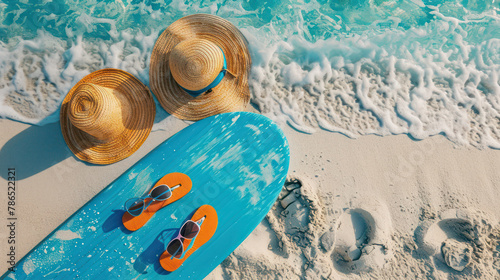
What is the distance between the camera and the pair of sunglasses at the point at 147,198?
126 inches

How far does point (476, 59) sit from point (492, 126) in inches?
40.0

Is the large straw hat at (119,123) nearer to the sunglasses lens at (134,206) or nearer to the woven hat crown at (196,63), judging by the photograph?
the sunglasses lens at (134,206)

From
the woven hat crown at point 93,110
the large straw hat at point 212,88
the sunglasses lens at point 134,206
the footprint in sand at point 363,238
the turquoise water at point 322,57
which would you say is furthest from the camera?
the turquoise water at point 322,57

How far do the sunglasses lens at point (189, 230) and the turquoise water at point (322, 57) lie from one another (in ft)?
5.63

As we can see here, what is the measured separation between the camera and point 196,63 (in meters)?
3.05

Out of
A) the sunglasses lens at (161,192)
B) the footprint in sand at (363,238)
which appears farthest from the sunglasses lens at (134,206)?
the footprint in sand at (363,238)

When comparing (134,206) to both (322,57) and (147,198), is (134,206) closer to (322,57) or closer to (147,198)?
(147,198)

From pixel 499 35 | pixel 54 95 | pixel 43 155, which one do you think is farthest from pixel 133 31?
pixel 499 35

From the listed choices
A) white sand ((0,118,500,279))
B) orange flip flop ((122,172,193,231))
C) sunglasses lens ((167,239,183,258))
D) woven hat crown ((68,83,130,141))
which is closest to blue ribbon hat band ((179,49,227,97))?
white sand ((0,118,500,279))

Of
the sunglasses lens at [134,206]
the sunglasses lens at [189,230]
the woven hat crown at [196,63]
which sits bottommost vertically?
the sunglasses lens at [189,230]

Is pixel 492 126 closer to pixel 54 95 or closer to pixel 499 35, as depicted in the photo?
pixel 499 35

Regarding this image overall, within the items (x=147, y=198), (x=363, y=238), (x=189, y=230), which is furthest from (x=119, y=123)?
(x=363, y=238)

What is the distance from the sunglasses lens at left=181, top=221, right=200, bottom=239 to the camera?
10.4 feet

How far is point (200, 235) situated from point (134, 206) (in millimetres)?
888
